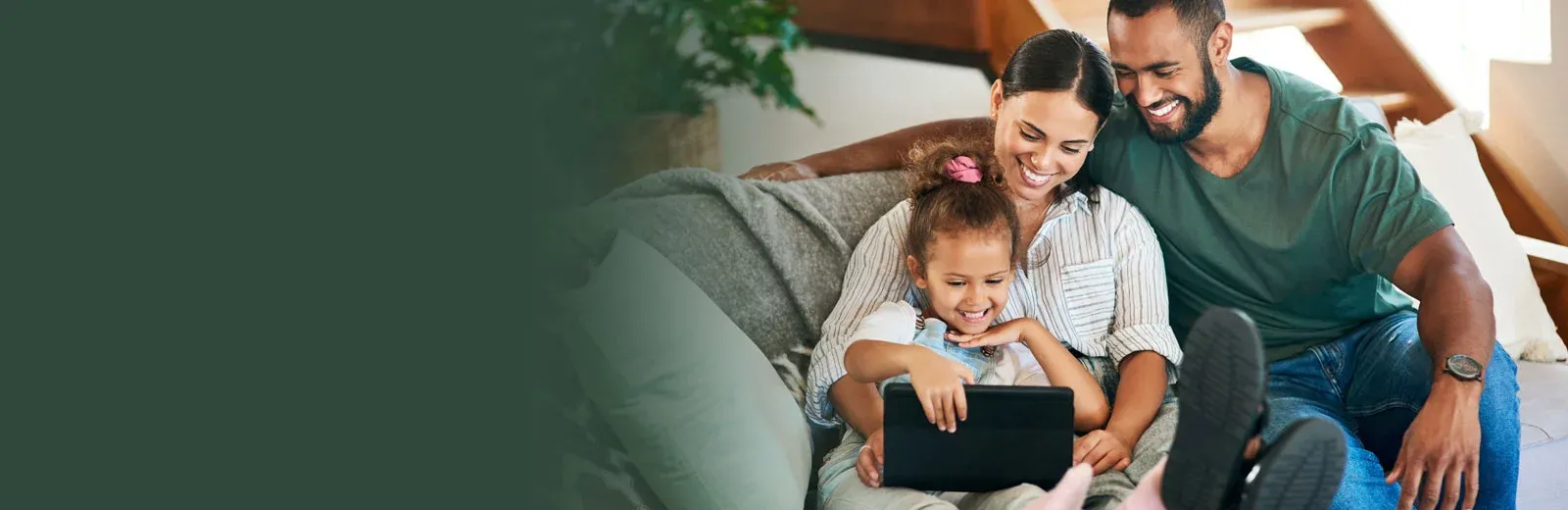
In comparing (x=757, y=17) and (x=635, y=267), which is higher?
(x=635, y=267)

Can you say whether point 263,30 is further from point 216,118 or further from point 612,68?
point 612,68

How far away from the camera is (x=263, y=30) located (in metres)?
0.21

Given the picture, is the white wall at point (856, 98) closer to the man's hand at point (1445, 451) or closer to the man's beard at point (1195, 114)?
the man's beard at point (1195, 114)

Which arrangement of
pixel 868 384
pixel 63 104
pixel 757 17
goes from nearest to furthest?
pixel 63 104, pixel 868 384, pixel 757 17

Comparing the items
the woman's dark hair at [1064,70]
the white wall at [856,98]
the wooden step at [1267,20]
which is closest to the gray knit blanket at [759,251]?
the woman's dark hair at [1064,70]

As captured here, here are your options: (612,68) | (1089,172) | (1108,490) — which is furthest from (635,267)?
(1089,172)

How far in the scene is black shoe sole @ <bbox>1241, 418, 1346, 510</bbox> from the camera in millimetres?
784

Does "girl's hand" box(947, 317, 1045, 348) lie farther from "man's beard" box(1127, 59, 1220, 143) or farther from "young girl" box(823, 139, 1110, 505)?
"man's beard" box(1127, 59, 1220, 143)

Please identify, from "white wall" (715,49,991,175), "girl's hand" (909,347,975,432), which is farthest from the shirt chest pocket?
"white wall" (715,49,991,175)

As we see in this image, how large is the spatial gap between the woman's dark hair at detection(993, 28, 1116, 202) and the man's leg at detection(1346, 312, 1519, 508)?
0.42 metres

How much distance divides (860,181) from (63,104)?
1.29m

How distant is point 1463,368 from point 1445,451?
0.08 metres

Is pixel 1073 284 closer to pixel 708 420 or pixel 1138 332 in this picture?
pixel 1138 332

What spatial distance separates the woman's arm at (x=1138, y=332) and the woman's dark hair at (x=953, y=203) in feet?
0.40
